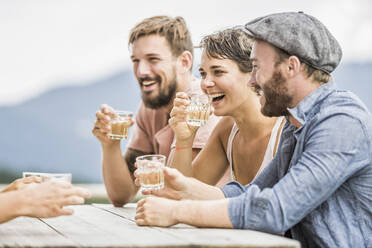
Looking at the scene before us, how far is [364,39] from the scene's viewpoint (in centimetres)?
1377

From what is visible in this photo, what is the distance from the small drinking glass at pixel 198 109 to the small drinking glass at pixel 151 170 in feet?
2.45

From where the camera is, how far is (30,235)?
1.55 metres

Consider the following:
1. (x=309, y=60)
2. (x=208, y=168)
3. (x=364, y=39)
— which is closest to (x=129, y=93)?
(x=364, y=39)

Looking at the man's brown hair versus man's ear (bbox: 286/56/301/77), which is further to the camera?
the man's brown hair

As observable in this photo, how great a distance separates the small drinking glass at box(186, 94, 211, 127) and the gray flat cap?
0.77 meters

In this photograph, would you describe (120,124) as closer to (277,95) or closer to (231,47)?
(231,47)

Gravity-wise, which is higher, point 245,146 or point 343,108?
point 343,108

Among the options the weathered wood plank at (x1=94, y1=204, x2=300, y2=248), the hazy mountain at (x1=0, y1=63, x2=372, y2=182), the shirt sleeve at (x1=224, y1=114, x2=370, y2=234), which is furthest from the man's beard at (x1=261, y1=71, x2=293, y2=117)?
the hazy mountain at (x1=0, y1=63, x2=372, y2=182)

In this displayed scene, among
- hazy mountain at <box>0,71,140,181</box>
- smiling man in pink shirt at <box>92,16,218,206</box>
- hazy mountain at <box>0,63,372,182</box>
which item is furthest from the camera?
hazy mountain at <box>0,71,140,181</box>

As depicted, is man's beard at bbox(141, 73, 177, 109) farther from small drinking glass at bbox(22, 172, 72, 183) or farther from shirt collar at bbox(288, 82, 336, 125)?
shirt collar at bbox(288, 82, 336, 125)

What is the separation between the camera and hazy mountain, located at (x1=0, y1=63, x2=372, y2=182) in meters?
15.7

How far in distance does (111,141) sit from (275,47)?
4.33 ft

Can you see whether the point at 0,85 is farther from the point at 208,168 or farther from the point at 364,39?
the point at 208,168

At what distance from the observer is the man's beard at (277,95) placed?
194 centimetres
